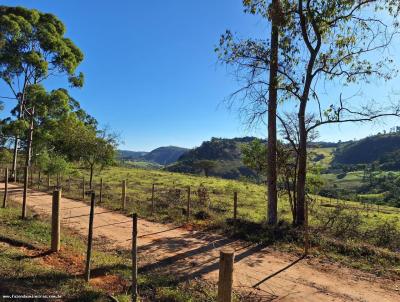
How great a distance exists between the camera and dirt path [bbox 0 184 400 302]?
7637 millimetres

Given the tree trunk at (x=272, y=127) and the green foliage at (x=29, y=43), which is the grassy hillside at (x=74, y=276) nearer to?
the tree trunk at (x=272, y=127)

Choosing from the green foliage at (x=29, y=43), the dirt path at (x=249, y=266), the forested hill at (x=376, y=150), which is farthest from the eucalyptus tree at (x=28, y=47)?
the forested hill at (x=376, y=150)

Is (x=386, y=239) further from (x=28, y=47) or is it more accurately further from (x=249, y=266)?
(x=28, y=47)

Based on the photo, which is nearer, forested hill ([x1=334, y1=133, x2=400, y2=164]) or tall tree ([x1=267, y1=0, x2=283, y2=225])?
tall tree ([x1=267, y1=0, x2=283, y2=225])

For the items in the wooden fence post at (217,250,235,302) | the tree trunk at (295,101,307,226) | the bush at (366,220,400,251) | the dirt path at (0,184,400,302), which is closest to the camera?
the wooden fence post at (217,250,235,302)

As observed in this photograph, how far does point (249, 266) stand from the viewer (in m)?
9.34

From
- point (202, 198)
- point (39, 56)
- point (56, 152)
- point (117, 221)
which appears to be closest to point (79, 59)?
point (39, 56)

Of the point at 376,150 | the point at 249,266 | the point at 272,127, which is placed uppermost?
the point at 376,150

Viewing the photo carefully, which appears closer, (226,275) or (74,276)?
(226,275)

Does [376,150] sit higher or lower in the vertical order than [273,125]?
higher

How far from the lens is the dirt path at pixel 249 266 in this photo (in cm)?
764

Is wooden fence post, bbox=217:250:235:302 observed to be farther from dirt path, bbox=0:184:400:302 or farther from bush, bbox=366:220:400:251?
bush, bbox=366:220:400:251

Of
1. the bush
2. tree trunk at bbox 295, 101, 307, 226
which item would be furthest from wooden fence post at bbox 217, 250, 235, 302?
the bush

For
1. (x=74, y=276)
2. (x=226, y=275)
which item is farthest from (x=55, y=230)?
(x=226, y=275)
